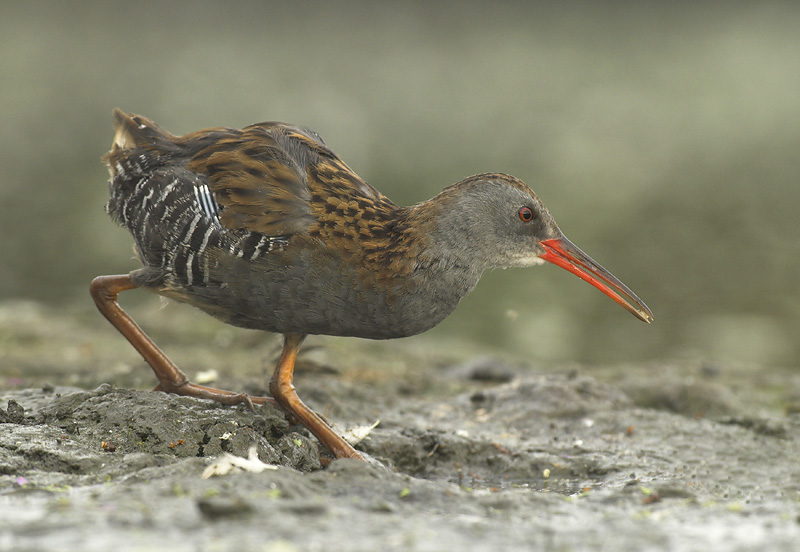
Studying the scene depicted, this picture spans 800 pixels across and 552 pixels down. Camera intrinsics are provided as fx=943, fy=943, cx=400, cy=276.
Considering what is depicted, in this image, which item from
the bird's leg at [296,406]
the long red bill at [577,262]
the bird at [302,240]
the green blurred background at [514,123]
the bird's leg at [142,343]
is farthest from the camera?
the green blurred background at [514,123]

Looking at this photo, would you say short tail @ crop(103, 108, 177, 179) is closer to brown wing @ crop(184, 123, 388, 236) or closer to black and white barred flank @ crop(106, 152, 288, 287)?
black and white barred flank @ crop(106, 152, 288, 287)

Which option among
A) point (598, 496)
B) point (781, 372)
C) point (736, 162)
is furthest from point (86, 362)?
point (736, 162)

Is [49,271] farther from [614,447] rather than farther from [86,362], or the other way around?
[614,447]

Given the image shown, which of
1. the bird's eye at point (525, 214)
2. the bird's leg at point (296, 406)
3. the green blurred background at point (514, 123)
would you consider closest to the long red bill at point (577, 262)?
the bird's eye at point (525, 214)

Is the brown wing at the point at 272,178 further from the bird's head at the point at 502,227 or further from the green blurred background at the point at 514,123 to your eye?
the green blurred background at the point at 514,123

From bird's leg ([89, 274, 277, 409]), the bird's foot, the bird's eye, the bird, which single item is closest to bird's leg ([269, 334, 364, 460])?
the bird

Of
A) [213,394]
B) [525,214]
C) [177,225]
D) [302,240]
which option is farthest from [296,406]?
[525,214]
